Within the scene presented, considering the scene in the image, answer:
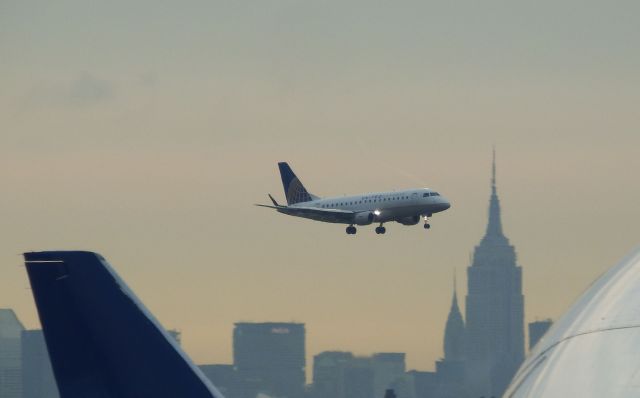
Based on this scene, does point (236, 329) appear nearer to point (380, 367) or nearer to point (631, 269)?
point (380, 367)

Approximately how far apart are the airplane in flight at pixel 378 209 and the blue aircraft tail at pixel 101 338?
98300 mm

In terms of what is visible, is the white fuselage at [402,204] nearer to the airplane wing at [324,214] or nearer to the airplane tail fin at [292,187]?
the airplane wing at [324,214]

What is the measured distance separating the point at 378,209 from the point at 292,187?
36537 mm

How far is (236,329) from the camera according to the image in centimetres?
19425

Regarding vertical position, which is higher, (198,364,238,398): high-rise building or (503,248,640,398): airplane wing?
(503,248,640,398): airplane wing

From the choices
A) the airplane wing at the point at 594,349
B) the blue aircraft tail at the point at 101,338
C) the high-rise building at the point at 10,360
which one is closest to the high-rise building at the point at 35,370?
the high-rise building at the point at 10,360

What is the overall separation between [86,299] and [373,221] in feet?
350

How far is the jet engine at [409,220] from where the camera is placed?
411 ft

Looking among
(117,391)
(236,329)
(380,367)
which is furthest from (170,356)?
(236,329)

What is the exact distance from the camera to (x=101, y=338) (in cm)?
1942

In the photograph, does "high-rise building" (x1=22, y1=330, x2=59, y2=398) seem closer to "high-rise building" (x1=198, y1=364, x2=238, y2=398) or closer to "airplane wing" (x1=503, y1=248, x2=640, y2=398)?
"high-rise building" (x1=198, y1=364, x2=238, y2=398)

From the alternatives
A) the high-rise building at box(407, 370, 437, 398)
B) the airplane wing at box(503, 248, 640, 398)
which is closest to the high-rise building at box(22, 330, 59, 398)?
the high-rise building at box(407, 370, 437, 398)

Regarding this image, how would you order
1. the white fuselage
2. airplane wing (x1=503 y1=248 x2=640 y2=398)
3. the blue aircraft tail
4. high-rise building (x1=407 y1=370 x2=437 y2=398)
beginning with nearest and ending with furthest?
airplane wing (x1=503 y1=248 x2=640 y2=398) < the blue aircraft tail < the white fuselage < high-rise building (x1=407 y1=370 x2=437 y2=398)

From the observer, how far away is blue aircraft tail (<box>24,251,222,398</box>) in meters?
19.0
